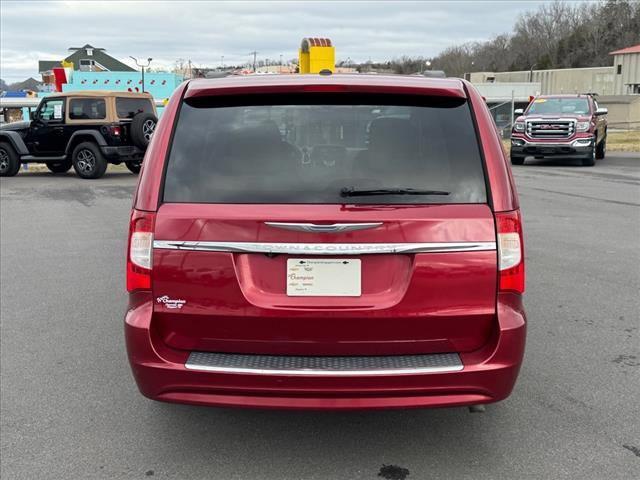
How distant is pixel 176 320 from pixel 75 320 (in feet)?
9.50

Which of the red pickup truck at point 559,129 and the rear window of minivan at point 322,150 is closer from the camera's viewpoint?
the rear window of minivan at point 322,150

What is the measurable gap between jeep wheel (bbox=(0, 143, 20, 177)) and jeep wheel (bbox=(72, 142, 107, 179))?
185 centimetres

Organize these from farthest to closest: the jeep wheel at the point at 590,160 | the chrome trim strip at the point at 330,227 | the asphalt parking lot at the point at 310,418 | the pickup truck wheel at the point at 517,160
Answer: the pickup truck wheel at the point at 517,160 → the jeep wheel at the point at 590,160 → the asphalt parking lot at the point at 310,418 → the chrome trim strip at the point at 330,227

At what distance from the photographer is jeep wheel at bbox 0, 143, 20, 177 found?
17.3 metres

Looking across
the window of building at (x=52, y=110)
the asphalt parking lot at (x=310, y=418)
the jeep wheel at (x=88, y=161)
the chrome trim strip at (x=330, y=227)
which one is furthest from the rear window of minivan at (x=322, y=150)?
the window of building at (x=52, y=110)

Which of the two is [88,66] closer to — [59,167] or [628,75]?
[59,167]

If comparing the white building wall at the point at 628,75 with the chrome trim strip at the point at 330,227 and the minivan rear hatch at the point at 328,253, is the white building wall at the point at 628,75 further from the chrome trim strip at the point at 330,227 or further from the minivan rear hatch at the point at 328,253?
the chrome trim strip at the point at 330,227

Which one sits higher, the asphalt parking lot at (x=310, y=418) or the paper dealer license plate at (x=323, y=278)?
the paper dealer license plate at (x=323, y=278)

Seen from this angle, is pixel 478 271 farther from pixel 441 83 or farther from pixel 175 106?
pixel 175 106

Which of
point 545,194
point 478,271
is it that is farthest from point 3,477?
point 545,194

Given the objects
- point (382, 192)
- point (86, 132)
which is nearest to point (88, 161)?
point (86, 132)

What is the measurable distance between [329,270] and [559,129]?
18160 mm

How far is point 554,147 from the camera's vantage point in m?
19.3

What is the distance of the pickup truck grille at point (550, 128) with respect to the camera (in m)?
19.1
